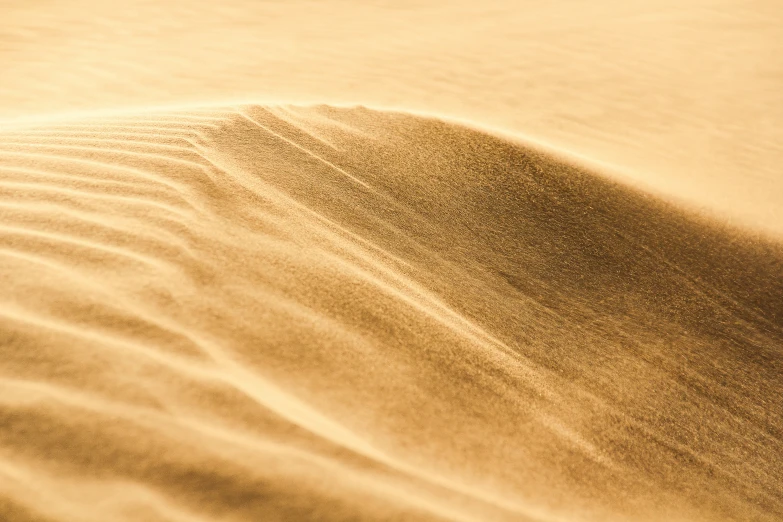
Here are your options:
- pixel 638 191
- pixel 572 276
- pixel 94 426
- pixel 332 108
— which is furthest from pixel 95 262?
pixel 638 191

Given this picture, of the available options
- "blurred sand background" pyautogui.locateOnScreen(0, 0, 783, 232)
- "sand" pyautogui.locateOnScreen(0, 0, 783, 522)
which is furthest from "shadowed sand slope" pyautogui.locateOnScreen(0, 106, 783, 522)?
"blurred sand background" pyautogui.locateOnScreen(0, 0, 783, 232)

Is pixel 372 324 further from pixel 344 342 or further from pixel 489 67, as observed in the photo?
pixel 489 67

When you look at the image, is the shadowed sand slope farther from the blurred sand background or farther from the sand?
the blurred sand background

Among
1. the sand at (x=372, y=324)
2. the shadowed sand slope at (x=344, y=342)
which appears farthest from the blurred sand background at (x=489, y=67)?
the shadowed sand slope at (x=344, y=342)

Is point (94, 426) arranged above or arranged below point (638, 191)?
below

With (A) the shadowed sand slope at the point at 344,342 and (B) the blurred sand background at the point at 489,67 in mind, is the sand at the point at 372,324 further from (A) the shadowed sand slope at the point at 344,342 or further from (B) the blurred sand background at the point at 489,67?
(B) the blurred sand background at the point at 489,67

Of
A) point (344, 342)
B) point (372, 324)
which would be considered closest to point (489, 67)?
point (372, 324)

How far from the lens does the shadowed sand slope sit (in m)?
1.22

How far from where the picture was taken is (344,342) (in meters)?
1.55

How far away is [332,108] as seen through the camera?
3174mm

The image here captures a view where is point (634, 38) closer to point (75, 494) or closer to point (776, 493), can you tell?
point (776, 493)

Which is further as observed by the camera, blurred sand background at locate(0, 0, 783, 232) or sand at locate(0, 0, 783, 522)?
blurred sand background at locate(0, 0, 783, 232)

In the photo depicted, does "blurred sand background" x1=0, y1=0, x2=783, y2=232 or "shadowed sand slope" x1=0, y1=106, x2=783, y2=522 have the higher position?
"blurred sand background" x1=0, y1=0, x2=783, y2=232

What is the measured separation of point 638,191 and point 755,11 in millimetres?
5543
